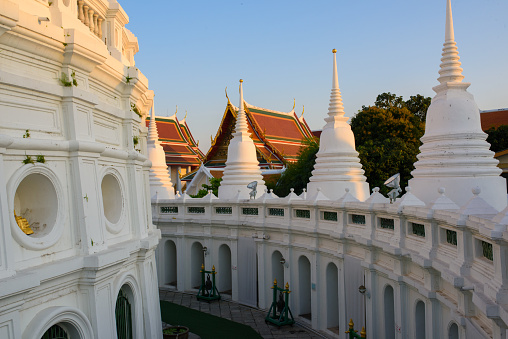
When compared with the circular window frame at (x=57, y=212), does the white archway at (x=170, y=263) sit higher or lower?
lower

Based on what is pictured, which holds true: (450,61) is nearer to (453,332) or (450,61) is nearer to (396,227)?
(396,227)

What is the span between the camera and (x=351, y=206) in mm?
15273

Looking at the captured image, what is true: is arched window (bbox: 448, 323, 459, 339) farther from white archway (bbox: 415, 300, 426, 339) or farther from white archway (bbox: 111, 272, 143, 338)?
white archway (bbox: 111, 272, 143, 338)

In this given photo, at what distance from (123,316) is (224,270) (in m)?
11.9

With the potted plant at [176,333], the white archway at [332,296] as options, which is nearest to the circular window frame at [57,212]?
the potted plant at [176,333]

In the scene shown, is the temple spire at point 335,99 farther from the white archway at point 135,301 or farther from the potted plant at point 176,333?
the white archway at point 135,301

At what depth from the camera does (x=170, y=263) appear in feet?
86.1

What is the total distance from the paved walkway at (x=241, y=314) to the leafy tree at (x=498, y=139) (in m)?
23.2

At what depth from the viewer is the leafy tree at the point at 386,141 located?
2877 centimetres

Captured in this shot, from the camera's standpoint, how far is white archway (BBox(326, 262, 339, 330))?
677 inches

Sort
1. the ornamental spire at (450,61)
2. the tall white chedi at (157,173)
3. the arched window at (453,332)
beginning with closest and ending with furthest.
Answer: the arched window at (453,332) < the ornamental spire at (450,61) < the tall white chedi at (157,173)

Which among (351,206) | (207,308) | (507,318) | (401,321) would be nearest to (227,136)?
(207,308)

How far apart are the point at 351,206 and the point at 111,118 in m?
7.43

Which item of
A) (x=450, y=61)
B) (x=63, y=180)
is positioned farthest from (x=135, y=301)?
(x=450, y=61)
